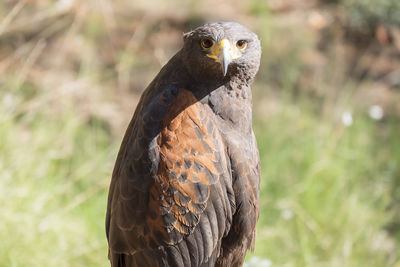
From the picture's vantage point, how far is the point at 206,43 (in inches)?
79.0

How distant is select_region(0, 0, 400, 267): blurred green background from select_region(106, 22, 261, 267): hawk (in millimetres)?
980

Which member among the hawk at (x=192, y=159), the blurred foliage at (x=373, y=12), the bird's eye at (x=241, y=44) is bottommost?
the hawk at (x=192, y=159)

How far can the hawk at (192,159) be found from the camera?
2.02 m

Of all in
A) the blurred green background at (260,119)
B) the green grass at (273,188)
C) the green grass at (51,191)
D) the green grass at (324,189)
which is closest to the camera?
the green grass at (51,191)

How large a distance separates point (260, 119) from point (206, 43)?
8.80 ft

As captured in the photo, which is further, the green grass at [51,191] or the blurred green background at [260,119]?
the blurred green background at [260,119]

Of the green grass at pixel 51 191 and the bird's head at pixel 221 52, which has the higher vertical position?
the green grass at pixel 51 191

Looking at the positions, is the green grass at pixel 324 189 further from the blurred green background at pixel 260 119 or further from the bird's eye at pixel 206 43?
the bird's eye at pixel 206 43

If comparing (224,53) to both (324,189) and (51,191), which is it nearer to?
(51,191)

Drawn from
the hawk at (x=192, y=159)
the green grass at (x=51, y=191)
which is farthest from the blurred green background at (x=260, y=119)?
the hawk at (x=192, y=159)

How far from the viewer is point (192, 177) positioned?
2018 millimetres

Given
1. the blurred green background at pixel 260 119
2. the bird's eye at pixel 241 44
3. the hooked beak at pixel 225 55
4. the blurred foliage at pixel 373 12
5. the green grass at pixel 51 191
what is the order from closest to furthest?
the hooked beak at pixel 225 55, the bird's eye at pixel 241 44, the green grass at pixel 51 191, the blurred green background at pixel 260 119, the blurred foliage at pixel 373 12

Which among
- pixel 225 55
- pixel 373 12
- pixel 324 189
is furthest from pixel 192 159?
pixel 373 12

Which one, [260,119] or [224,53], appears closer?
[224,53]
